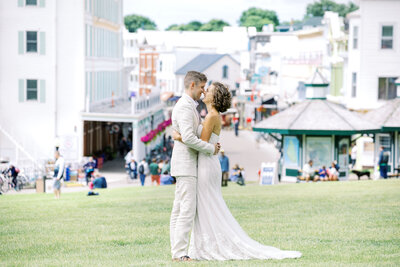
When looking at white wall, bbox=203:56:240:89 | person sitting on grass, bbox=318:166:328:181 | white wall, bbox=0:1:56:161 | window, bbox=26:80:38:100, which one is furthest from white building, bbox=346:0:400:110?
white wall, bbox=203:56:240:89

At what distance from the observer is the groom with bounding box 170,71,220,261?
863cm

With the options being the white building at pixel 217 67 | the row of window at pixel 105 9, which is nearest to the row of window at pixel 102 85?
the row of window at pixel 105 9

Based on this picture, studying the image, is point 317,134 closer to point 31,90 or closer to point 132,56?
point 31,90

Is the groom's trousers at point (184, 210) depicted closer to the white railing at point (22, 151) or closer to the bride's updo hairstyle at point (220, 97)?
the bride's updo hairstyle at point (220, 97)

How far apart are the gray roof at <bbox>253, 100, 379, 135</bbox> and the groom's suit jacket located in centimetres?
2195

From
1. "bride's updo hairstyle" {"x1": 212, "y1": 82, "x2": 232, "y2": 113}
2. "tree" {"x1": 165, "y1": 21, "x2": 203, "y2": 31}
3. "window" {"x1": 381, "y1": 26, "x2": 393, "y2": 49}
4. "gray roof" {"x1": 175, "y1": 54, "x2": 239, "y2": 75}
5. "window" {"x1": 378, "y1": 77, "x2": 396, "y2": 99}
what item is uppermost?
"tree" {"x1": 165, "y1": 21, "x2": 203, "y2": 31}

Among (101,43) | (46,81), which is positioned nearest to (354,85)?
(101,43)

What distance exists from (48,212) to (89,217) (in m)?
1.39

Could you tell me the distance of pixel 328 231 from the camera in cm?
1130

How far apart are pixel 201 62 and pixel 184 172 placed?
290ft

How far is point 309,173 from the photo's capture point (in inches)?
1160

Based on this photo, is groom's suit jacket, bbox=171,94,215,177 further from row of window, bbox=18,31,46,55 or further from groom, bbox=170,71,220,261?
row of window, bbox=18,31,46,55

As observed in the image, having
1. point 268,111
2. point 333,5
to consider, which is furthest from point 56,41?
point 333,5

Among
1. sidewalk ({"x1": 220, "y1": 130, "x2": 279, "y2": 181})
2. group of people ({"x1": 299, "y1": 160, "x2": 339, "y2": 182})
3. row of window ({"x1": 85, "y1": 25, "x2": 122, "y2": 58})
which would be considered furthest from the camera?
sidewalk ({"x1": 220, "y1": 130, "x2": 279, "y2": 181})
